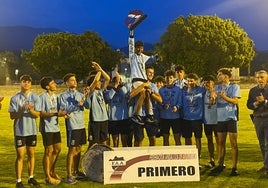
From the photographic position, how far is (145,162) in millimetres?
8922

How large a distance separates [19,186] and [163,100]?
3626 millimetres

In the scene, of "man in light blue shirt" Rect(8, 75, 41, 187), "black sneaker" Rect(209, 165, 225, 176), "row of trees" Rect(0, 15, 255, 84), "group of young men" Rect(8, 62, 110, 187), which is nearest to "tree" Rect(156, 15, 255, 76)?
"row of trees" Rect(0, 15, 255, 84)

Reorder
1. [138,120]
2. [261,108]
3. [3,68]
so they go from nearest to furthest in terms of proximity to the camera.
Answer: [261,108] → [138,120] → [3,68]

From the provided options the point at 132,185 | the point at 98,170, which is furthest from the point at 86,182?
the point at 132,185

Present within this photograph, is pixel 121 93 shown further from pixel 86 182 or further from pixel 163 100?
pixel 86 182

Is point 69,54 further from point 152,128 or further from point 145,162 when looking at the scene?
point 145,162

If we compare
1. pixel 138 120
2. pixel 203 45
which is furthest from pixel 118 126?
pixel 203 45

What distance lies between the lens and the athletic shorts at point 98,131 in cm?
959

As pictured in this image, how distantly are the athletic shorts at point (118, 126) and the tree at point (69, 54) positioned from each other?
58005 millimetres

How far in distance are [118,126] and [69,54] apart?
60.9 meters

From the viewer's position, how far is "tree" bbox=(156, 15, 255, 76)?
61.0 meters

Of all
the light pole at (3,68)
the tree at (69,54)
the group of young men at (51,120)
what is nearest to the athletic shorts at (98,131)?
the group of young men at (51,120)

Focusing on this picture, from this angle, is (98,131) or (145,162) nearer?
(145,162)

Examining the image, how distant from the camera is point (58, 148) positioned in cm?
920
